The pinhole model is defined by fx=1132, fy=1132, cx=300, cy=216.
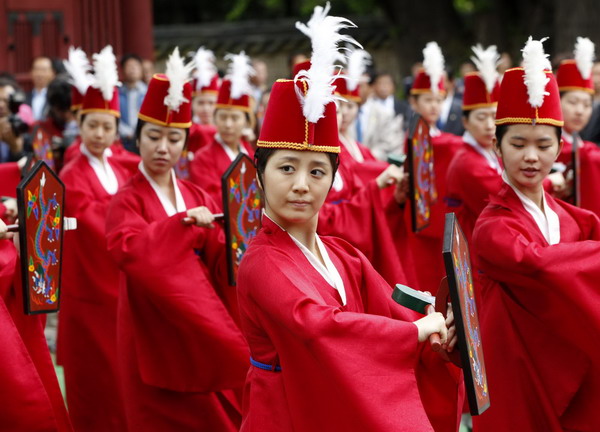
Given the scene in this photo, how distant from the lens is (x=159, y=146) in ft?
17.2

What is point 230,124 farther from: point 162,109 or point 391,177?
point 162,109

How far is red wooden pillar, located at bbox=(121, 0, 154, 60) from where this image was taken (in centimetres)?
1288

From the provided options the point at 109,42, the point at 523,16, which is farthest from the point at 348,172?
the point at 523,16

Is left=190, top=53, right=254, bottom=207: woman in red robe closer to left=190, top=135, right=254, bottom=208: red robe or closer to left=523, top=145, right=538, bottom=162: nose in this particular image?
left=190, top=135, right=254, bottom=208: red robe

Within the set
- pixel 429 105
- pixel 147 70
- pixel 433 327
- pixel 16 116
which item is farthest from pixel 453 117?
pixel 433 327

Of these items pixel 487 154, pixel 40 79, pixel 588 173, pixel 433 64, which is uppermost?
pixel 40 79

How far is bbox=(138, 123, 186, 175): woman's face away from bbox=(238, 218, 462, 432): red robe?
1.78 meters

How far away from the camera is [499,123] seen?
15.0ft

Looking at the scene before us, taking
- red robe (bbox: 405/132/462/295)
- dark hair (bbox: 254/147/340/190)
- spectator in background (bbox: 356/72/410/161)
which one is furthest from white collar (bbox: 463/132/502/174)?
spectator in background (bbox: 356/72/410/161)

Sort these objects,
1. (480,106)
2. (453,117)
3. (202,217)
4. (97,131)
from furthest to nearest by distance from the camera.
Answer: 1. (453,117)
2. (480,106)
3. (97,131)
4. (202,217)

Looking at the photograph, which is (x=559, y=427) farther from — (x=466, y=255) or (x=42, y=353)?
(x=42, y=353)

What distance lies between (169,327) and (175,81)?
1162 millimetres

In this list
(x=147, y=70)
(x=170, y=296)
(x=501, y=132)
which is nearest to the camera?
(x=501, y=132)

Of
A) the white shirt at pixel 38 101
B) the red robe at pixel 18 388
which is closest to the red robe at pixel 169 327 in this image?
the red robe at pixel 18 388
